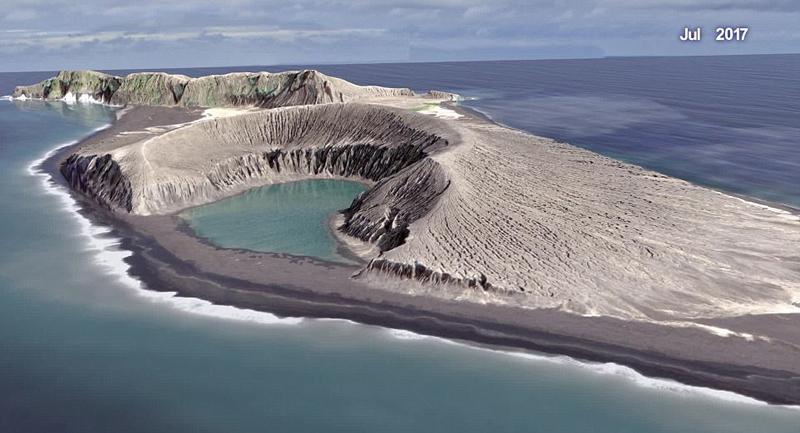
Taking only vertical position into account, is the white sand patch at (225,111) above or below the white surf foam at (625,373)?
above

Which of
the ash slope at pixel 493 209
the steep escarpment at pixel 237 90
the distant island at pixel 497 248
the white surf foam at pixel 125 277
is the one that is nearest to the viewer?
the distant island at pixel 497 248

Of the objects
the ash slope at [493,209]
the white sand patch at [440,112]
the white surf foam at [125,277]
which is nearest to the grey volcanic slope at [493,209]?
the ash slope at [493,209]

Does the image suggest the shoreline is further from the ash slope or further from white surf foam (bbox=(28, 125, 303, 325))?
the ash slope

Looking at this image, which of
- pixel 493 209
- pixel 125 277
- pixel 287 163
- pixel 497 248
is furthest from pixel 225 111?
pixel 497 248

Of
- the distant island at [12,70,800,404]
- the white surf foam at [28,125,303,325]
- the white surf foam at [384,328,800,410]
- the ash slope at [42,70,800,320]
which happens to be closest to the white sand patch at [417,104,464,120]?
the ash slope at [42,70,800,320]

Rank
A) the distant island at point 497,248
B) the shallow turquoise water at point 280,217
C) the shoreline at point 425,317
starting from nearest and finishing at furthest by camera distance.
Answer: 1. the shoreline at point 425,317
2. the distant island at point 497,248
3. the shallow turquoise water at point 280,217

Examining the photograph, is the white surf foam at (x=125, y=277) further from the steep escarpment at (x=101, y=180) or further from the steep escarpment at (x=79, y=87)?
the steep escarpment at (x=79, y=87)

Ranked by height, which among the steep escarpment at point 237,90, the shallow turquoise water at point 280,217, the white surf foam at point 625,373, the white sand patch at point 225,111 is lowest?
the white surf foam at point 625,373

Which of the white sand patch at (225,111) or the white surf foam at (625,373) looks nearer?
the white surf foam at (625,373)

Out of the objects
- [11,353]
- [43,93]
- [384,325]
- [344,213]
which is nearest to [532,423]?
[384,325]
